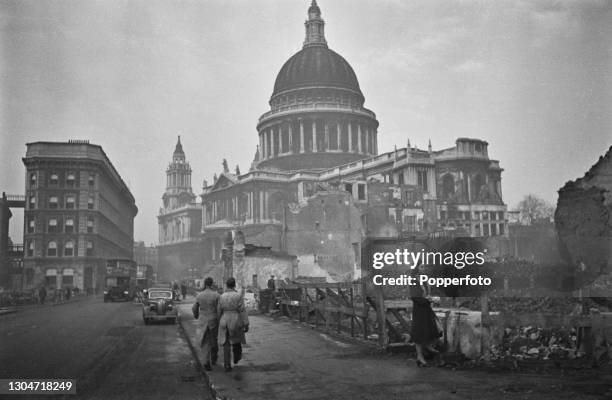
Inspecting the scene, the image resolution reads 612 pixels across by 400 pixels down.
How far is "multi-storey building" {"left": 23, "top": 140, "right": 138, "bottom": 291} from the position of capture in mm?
69375

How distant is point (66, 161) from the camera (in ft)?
231

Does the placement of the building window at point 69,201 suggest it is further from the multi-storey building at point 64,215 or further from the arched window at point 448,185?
the arched window at point 448,185

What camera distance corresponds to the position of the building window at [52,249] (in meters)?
70.4

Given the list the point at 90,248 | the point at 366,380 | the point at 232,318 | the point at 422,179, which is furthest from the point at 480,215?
the point at 366,380

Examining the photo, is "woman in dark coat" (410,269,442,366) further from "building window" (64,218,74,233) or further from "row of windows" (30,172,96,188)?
"building window" (64,218,74,233)

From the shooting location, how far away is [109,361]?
13.0 metres

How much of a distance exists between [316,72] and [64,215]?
2050 inches

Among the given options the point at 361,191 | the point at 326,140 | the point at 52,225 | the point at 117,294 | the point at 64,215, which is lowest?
the point at 117,294

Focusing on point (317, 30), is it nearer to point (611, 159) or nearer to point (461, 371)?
point (611, 159)

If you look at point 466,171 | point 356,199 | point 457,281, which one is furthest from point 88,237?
point 457,281

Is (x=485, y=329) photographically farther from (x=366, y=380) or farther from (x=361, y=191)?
(x=361, y=191)

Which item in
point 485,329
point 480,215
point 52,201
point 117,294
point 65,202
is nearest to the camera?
point 485,329

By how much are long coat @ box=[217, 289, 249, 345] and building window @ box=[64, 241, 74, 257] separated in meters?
64.9

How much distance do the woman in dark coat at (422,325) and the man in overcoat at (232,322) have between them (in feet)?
10.3
